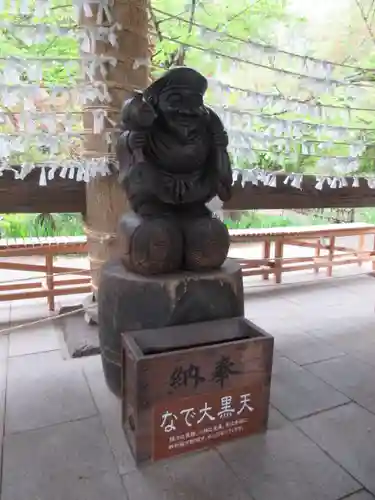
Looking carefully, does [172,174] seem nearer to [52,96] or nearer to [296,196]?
[52,96]

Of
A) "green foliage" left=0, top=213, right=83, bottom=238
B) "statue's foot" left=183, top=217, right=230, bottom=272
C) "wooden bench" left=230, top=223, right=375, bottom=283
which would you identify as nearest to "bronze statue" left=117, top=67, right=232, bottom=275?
"statue's foot" left=183, top=217, right=230, bottom=272

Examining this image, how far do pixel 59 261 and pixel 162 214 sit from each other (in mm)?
3185

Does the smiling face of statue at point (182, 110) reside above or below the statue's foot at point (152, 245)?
above

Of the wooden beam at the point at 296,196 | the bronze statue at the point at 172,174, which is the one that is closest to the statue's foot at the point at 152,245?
the bronze statue at the point at 172,174

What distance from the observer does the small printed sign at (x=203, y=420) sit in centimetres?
118

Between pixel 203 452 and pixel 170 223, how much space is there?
760 mm

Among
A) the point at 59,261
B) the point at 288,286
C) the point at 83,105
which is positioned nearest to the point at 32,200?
the point at 83,105

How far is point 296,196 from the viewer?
2459 mm

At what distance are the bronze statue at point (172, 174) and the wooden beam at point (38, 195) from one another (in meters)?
0.69

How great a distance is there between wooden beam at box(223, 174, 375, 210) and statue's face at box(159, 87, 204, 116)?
3.23 ft

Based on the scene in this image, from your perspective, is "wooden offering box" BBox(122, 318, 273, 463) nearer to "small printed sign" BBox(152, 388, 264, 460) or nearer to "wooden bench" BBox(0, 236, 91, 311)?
"small printed sign" BBox(152, 388, 264, 460)

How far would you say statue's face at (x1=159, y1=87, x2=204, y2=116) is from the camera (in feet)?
4.29

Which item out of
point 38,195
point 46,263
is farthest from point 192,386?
point 46,263

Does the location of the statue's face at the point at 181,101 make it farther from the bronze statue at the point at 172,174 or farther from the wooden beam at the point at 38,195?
the wooden beam at the point at 38,195
